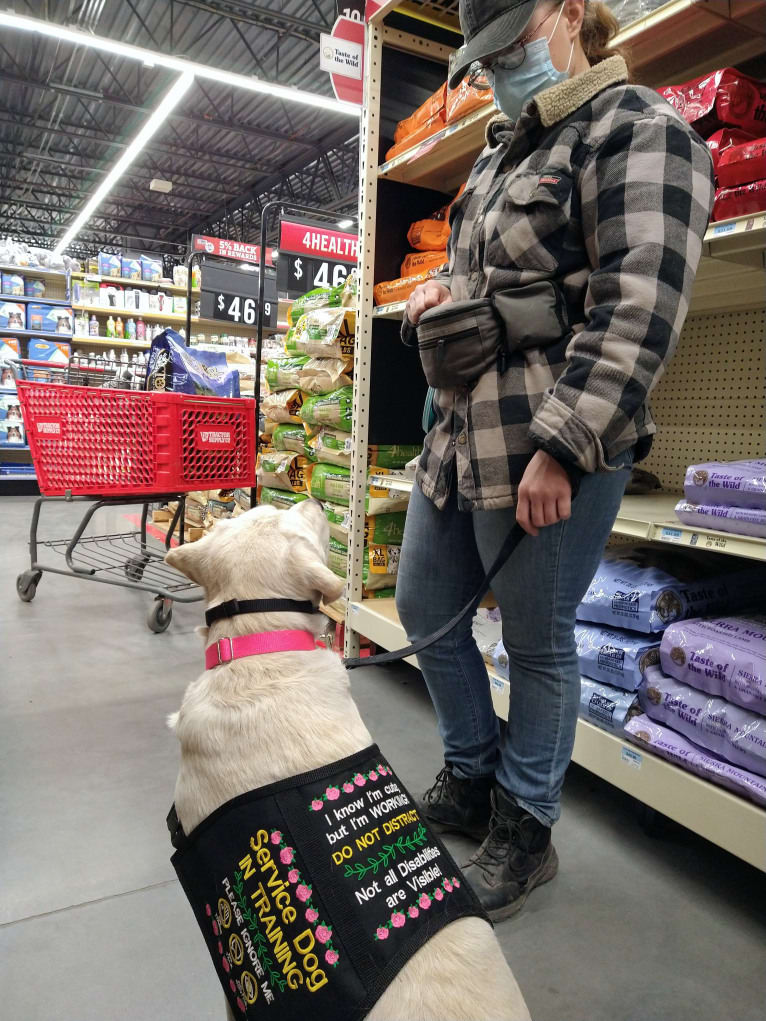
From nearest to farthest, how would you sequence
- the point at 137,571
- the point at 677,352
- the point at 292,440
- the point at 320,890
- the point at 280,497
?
1. the point at 320,890
2. the point at 677,352
3. the point at 137,571
4. the point at 292,440
5. the point at 280,497

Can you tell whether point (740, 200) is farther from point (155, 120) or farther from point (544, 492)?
point (155, 120)

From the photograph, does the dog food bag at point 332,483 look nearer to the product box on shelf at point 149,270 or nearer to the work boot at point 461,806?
the work boot at point 461,806

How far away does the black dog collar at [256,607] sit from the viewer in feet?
3.29

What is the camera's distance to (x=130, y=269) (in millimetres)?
9328

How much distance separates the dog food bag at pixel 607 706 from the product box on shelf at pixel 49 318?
8.50 m

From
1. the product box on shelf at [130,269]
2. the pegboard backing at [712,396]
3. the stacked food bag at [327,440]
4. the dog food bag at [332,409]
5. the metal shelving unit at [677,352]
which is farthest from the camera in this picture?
the product box on shelf at [130,269]

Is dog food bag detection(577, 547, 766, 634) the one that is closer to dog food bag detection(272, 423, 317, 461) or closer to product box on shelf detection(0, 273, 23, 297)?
dog food bag detection(272, 423, 317, 461)

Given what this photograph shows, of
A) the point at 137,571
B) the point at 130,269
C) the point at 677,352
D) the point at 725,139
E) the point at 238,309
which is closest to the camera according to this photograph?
the point at 725,139

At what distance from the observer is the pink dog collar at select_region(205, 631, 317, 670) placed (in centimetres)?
98

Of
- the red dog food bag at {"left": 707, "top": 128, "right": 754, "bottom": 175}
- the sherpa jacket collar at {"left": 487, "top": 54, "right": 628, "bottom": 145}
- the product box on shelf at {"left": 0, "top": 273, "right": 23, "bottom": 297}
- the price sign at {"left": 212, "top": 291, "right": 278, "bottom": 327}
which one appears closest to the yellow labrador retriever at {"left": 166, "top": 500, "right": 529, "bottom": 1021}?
the sherpa jacket collar at {"left": 487, "top": 54, "right": 628, "bottom": 145}

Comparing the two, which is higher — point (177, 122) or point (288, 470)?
point (177, 122)

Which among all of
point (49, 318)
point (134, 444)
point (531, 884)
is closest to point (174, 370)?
point (134, 444)

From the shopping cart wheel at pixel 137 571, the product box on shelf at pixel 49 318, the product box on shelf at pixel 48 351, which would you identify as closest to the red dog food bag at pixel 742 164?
the shopping cart wheel at pixel 137 571

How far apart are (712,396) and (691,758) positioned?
1213 millimetres
